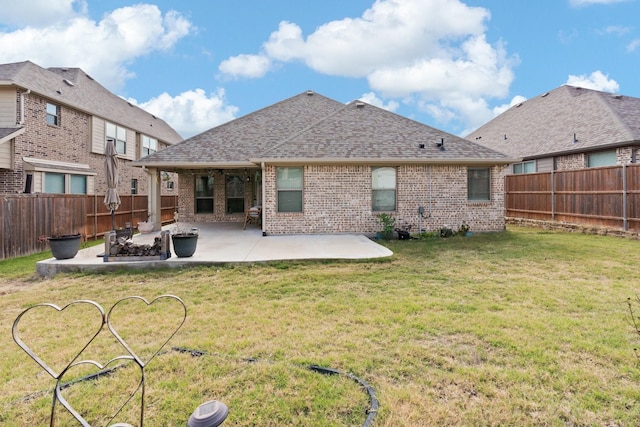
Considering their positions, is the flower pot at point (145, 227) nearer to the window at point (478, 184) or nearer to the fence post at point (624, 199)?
the window at point (478, 184)

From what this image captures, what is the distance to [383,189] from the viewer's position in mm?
12148

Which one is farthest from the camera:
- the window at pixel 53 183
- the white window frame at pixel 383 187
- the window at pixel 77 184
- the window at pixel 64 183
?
the window at pixel 77 184

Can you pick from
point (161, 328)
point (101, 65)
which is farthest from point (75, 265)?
point (101, 65)

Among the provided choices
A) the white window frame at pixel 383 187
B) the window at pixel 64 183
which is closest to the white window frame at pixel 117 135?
the window at pixel 64 183

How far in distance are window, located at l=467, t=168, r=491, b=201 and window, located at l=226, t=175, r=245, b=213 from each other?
9.94 metres

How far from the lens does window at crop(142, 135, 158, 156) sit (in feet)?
72.2

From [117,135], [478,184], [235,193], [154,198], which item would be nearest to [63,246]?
[154,198]

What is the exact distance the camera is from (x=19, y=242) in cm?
932

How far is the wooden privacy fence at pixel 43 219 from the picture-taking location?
29.5 feet

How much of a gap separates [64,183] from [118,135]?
496 cm

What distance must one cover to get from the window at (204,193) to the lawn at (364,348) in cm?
974

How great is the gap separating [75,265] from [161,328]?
176 inches

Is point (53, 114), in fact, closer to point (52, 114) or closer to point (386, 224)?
point (52, 114)

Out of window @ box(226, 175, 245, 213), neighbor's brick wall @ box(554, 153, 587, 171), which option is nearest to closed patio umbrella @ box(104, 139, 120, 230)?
window @ box(226, 175, 245, 213)
